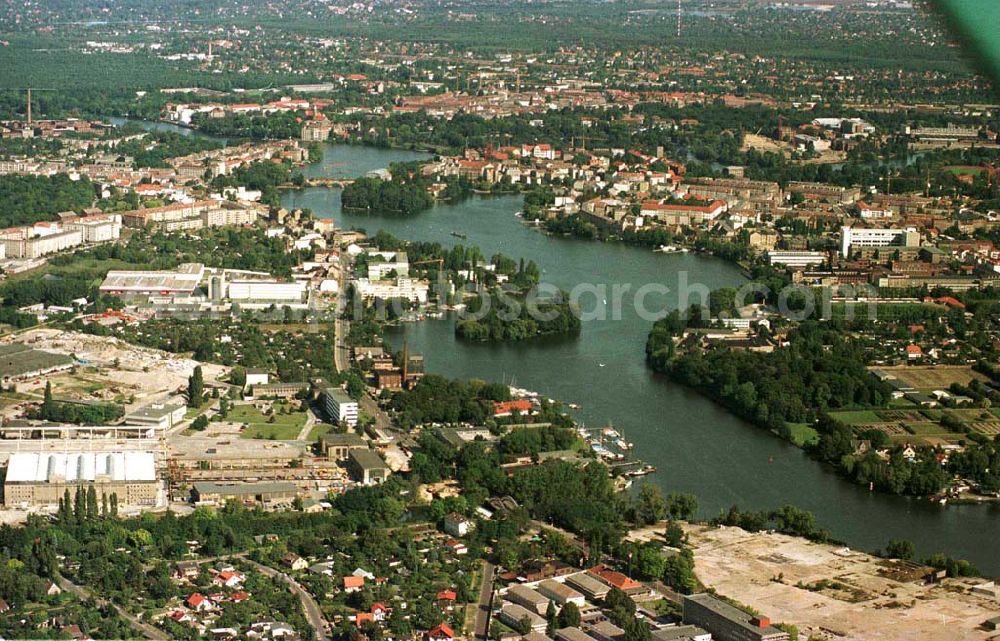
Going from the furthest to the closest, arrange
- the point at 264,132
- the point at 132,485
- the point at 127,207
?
the point at 264,132 < the point at 127,207 < the point at 132,485

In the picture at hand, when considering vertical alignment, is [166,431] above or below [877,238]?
below

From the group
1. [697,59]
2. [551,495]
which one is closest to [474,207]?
[551,495]

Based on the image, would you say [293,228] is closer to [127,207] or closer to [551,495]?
[127,207]

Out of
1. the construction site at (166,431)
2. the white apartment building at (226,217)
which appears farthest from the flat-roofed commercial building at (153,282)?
the white apartment building at (226,217)

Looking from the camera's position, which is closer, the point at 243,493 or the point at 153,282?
the point at 243,493

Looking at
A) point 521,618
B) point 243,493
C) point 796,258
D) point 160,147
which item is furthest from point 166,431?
point 160,147

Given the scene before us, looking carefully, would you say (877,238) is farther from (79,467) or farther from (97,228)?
(79,467)
